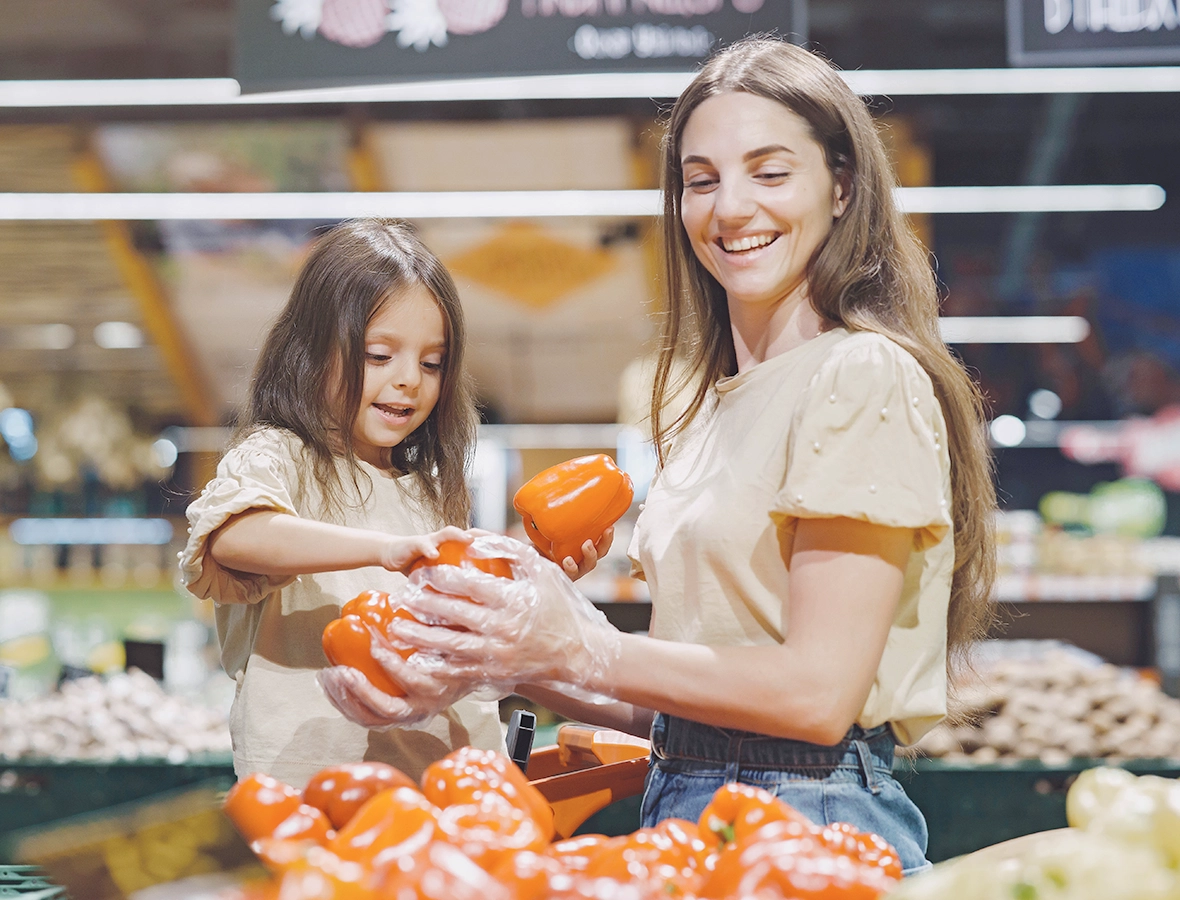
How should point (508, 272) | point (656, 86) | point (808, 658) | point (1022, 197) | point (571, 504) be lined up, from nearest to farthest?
point (808, 658), point (571, 504), point (656, 86), point (1022, 197), point (508, 272)

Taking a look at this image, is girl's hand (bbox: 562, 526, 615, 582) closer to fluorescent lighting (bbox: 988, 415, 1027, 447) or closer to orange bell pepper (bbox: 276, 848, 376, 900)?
orange bell pepper (bbox: 276, 848, 376, 900)

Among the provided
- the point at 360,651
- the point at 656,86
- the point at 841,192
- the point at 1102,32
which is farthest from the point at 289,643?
the point at 656,86

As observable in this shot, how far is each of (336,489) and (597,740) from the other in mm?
611

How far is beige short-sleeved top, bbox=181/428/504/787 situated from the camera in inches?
67.6

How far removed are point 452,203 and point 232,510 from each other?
16.5 feet

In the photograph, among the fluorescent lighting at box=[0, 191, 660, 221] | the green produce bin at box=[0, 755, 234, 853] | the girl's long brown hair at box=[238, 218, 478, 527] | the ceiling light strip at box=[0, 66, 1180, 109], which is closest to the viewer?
the girl's long brown hair at box=[238, 218, 478, 527]

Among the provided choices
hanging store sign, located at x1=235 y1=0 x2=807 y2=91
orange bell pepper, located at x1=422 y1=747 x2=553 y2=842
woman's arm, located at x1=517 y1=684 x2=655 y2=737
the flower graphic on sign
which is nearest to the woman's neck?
woman's arm, located at x1=517 y1=684 x2=655 y2=737

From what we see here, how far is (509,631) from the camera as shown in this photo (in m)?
1.34

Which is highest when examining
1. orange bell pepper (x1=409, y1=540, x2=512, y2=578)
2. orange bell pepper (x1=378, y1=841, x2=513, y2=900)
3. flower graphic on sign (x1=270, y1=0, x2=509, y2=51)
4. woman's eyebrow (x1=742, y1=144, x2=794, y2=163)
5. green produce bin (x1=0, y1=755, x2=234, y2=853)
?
flower graphic on sign (x1=270, y1=0, x2=509, y2=51)

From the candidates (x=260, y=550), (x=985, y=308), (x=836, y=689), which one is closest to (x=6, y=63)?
(x=260, y=550)

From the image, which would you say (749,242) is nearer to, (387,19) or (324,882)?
(324,882)

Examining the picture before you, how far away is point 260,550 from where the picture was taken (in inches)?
Result: 64.0

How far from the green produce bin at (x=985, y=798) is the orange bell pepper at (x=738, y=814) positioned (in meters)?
2.22

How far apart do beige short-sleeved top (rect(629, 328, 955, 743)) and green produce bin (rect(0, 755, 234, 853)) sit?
2.21 metres
